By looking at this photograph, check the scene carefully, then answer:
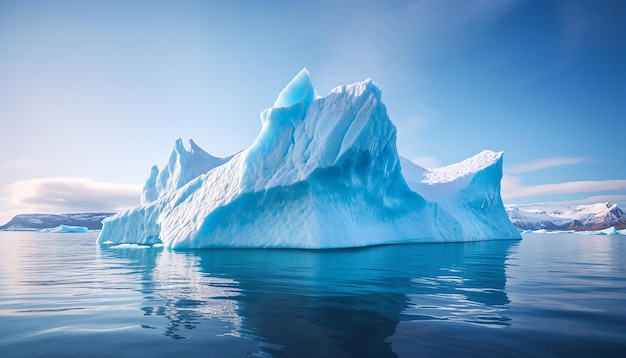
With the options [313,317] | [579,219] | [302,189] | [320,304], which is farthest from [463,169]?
[579,219]

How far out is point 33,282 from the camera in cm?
692

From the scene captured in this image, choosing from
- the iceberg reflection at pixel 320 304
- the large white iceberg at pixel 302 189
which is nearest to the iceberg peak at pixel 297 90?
the large white iceberg at pixel 302 189

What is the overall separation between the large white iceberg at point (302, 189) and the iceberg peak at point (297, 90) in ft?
0.19

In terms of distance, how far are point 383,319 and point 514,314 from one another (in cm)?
176

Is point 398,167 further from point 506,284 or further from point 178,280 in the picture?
point 178,280

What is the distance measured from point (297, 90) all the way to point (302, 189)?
21.6 feet

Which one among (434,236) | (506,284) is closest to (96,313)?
(506,284)

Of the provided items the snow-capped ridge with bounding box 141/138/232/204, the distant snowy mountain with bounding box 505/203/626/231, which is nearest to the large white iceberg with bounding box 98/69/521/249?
the snow-capped ridge with bounding box 141/138/232/204

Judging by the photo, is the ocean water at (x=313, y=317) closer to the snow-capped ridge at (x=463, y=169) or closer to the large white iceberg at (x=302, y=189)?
the large white iceberg at (x=302, y=189)

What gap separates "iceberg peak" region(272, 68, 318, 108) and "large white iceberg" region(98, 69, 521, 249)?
0.19 feet

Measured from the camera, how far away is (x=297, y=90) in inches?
770

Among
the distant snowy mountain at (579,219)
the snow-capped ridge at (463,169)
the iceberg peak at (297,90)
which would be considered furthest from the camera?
the distant snowy mountain at (579,219)

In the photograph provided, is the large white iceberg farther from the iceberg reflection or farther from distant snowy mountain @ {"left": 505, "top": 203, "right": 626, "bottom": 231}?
distant snowy mountain @ {"left": 505, "top": 203, "right": 626, "bottom": 231}

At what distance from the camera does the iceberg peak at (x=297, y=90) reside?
1952cm
